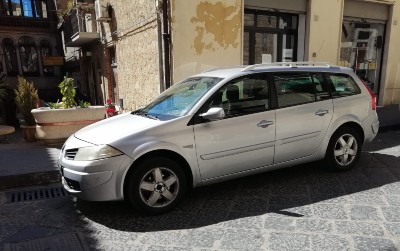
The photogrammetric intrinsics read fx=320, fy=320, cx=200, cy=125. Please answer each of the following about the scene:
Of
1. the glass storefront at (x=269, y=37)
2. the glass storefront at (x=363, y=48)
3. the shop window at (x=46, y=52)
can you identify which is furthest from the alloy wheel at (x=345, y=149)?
the shop window at (x=46, y=52)

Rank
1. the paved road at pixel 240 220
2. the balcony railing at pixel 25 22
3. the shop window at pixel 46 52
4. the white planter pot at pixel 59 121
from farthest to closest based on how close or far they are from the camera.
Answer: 1. the shop window at pixel 46 52
2. the balcony railing at pixel 25 22
3. the white planter pot at pixel 59 121
4. the paved road at pixel 240 220

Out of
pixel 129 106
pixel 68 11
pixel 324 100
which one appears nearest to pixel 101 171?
pixel 324 100

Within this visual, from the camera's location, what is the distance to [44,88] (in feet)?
76.5

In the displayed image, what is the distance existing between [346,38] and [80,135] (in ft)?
31.8

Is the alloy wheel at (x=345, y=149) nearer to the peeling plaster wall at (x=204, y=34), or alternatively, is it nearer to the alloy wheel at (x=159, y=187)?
the alloy wheel at (x=159, y=187)

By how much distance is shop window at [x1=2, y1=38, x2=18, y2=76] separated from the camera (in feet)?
72.3

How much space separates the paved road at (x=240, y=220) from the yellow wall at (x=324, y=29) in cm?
587

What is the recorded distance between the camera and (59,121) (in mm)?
6672

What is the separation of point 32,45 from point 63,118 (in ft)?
64.9

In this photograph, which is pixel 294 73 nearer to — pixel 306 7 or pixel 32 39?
pixel 306 7

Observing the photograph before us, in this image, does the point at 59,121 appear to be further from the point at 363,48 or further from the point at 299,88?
the point at 363,48

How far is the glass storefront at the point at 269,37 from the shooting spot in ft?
28.7

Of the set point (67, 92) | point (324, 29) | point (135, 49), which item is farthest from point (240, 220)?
point (324, 29)

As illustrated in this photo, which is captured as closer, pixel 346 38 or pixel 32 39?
pixel 346 38
